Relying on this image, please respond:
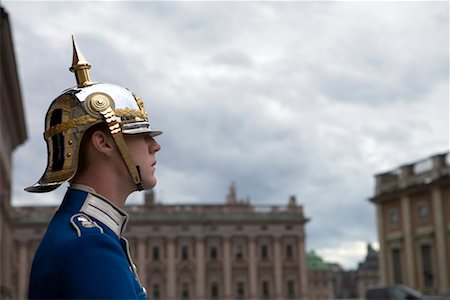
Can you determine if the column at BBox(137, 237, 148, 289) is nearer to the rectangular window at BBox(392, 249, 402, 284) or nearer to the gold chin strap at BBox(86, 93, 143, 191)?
the rectangular window at BBox(392, 249, 402, 284)

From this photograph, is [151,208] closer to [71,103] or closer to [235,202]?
[235,202]

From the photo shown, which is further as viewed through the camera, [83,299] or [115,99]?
[115,99]

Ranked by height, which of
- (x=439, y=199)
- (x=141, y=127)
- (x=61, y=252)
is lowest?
(x=61, y=252)

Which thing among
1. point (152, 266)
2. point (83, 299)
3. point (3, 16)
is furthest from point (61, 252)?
point (152, 266)

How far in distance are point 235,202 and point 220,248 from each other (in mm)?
6175

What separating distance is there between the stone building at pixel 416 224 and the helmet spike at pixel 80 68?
38477 millimetres

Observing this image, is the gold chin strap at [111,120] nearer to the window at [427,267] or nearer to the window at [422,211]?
the window at [427,267]

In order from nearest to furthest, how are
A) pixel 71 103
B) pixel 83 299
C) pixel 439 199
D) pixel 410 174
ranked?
pixel 83 299, pixel 71 103, pixel 439 199, pixel 410 174

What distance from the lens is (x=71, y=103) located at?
8.25ft

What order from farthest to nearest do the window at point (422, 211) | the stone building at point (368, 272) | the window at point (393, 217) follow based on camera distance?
1. the stone building at point (368, 272)
2. the window at point (393, 217)
3. the window at point (422, 211)

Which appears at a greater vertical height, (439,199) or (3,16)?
(3,16)

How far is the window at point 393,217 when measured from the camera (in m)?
44.6

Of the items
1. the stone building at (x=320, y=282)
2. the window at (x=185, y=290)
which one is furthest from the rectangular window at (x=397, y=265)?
the stone building at (x=320, y=282)

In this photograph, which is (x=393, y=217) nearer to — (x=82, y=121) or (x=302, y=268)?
(x=302, y=268)
